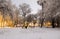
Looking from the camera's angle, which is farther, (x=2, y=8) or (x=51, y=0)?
(x=51, y=0)

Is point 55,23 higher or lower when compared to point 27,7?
lower

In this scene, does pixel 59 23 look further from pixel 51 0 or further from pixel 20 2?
pixel 20 2

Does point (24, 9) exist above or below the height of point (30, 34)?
above

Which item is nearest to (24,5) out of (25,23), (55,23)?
(25,23)

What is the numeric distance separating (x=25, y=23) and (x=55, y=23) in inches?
589

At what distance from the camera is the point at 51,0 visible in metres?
21.0

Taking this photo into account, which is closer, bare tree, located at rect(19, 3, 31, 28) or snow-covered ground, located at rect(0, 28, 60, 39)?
snow-covered ground, located at rect(0, 28, 60, 39)

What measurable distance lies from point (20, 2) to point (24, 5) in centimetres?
106

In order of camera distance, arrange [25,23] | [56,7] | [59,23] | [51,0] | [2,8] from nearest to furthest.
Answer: [2,8] → [56,7] → [51,0] → [59,23] → [25,23]

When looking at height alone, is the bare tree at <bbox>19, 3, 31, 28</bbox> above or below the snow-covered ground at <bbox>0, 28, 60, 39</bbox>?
above

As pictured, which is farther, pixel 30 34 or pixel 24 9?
pixel 24 9

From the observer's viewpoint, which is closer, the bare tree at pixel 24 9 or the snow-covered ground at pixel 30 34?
the snow-covered ground at pixel 30 34

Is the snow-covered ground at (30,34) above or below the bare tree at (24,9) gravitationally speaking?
below

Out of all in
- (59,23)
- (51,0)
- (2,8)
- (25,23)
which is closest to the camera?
(2,8)
